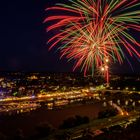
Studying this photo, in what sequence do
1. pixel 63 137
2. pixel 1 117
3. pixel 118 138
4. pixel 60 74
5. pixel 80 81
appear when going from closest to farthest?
pixel 118 138 < pixel 63 137 < pixel 1 117 < pixel 80 81 < pixel 60 74

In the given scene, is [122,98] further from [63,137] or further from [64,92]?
[63,137]

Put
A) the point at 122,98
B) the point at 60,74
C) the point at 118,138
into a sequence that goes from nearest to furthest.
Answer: the point at 118,138 < the point at 122,98 < the point at 60,74

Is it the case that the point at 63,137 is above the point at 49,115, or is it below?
above

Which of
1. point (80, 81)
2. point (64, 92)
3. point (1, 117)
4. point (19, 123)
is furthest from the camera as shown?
point (80, 81)

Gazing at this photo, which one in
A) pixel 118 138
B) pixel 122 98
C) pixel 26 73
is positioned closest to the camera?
pixel 118 138

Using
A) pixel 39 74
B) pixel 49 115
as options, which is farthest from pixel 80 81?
pixel 49 115

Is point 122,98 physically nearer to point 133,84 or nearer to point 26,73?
point 133,84

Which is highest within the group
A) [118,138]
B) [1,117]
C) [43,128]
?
[118,138]

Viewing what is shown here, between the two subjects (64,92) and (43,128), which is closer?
(43,128)

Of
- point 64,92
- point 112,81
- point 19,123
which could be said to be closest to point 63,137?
point 19,123
